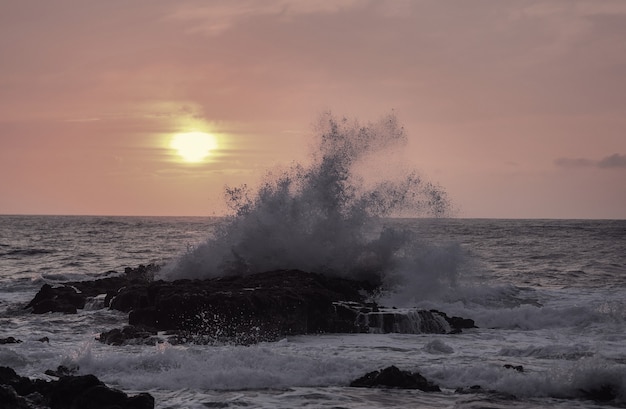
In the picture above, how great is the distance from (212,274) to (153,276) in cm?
264

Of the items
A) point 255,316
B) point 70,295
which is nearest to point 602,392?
point 255,316

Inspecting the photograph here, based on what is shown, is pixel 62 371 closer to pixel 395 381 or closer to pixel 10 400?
pixel 10 400

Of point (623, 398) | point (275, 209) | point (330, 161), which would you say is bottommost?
point (623, 398)

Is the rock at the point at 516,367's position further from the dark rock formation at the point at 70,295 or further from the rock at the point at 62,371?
the dark rock formation at the point at 70,295

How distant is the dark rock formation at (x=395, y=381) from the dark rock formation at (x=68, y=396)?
11.1ft

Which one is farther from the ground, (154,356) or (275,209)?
(275,209)

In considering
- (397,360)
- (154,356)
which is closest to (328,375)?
(397,360)

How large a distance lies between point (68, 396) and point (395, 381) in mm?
4639

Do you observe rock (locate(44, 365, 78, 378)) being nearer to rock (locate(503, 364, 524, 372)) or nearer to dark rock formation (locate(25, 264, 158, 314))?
rock (locate(503, 364, 524, 372))

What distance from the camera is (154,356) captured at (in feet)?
39.2

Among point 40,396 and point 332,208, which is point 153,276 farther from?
point 40,396

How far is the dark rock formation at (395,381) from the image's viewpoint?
420 inches

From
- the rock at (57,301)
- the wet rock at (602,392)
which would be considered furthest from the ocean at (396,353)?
the rock at (57,301)

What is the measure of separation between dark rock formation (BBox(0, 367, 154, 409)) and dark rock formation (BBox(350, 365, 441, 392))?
3.40m
